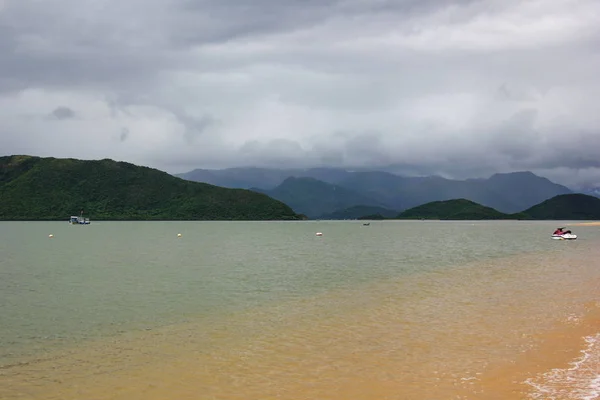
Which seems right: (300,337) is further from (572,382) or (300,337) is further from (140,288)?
(140,288)

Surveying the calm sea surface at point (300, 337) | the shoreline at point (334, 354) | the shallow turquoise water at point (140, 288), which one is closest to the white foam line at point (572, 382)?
the calm sea surface at point (300, 337)

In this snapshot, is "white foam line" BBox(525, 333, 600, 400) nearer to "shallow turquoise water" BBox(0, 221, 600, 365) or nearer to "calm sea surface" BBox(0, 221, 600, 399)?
"calm sea surface" BBox(0, 221, 600, 399)

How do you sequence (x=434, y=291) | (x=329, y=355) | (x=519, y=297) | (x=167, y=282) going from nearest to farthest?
(x=329, y=355) → (x=519, y=297) → (x=434, y=291) → (x=167, y=282)

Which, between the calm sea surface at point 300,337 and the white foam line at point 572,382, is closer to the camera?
the white foam line at point 572,382

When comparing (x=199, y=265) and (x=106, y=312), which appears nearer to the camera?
(x=106, y=312)

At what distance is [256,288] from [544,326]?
24613mm

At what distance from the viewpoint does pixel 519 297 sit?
39.5 meters

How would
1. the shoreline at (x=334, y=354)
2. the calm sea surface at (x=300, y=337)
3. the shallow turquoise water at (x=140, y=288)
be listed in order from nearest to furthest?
1. the shoreline at (x=334, y=354)
2. the calm sea surface at (x=300, y=337)
3. the shallow turquoise water at (x=140, y=288)

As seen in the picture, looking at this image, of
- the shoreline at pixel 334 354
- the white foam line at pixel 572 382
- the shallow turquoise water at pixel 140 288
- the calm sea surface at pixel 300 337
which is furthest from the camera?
the shallow turquoise water at pixel 140 288

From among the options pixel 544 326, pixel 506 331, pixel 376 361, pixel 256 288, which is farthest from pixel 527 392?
pixel 256 288

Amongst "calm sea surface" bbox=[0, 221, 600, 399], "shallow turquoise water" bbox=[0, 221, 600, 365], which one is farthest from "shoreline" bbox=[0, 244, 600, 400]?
"shallow turquoise water" bbox=[0, 221, 600, 365]

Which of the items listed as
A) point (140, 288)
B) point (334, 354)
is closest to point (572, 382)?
point (334, 354)

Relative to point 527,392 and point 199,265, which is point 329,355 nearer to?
point 527,392

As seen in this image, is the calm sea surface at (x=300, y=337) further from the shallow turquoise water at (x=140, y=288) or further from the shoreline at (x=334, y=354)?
the shallow turquoise water at (x=140, y=288)
